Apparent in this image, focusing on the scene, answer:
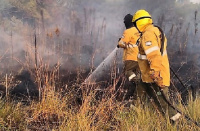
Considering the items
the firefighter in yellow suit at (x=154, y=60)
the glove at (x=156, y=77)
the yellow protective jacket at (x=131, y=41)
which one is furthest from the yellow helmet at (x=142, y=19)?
the yellow protective jacket at (x=131, y=41)

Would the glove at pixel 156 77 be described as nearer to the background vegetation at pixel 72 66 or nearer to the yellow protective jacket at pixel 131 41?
the background vegetation at pixel 72 66

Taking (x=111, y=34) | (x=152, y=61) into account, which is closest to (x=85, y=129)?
(x=152, y=61)

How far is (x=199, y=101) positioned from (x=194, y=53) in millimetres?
8369

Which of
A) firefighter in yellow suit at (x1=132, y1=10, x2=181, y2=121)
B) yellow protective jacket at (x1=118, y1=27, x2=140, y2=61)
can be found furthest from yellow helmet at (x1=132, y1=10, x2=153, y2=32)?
yellow protective jacket at (x1=118, y1=27, x2=140, y2=61)

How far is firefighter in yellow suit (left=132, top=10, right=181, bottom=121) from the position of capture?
333 cm

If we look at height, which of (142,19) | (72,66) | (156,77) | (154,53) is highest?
(142,19)

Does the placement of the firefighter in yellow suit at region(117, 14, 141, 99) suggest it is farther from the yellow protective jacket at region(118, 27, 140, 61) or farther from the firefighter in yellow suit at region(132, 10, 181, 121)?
the firefighter in yellow suit at region(132, 10, 181, 121)

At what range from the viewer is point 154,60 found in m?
3.31

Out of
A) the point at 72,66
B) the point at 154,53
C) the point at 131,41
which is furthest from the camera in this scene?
the point at 72,66

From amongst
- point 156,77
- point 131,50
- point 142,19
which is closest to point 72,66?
point 131,50

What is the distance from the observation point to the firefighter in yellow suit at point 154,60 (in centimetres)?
333

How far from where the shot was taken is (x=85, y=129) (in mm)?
2844

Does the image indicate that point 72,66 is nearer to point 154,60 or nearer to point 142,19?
point 142,19

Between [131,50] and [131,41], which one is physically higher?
[131,41]
